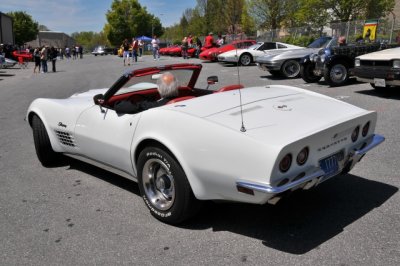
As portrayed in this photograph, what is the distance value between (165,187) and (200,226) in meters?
0.44

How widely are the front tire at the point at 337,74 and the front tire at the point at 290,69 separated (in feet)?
9.20

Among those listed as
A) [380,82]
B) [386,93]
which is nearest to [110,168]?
[380,82]

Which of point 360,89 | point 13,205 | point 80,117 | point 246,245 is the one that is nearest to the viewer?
point 246,245

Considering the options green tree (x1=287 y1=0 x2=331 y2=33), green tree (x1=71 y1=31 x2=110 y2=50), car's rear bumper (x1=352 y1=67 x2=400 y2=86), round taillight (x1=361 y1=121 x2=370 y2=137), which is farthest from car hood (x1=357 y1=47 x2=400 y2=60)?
green tree (x1=71 y1=31 x2=110 y2=50)

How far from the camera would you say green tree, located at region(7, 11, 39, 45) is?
83.2 m

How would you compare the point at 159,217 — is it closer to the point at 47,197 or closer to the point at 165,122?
the point at 165,122

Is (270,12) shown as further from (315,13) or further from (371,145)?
(371,145)

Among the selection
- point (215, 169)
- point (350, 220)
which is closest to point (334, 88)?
point (350, 220)

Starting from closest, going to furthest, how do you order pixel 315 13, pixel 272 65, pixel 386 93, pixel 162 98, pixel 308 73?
pixel 162 98
pixel 386 93
pixel 308 73
pixel 272 65
pixel 315 13

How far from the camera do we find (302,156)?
9.59 feet

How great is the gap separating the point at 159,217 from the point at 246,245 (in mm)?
825

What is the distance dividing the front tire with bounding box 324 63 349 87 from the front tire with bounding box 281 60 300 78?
110 inches

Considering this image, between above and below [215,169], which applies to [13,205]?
below

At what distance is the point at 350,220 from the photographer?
336cm
